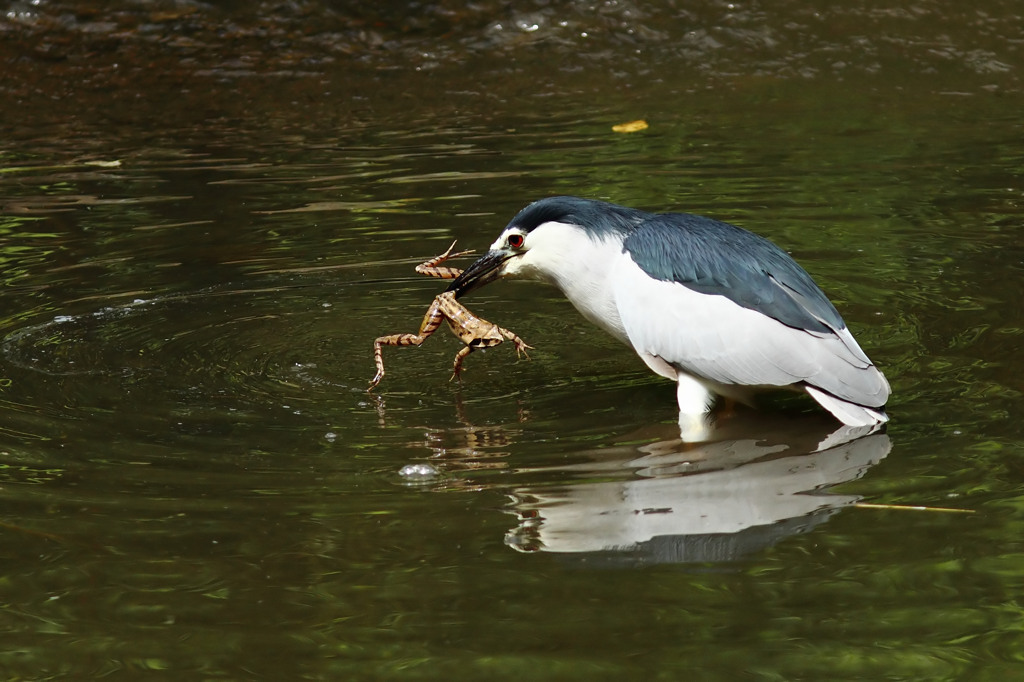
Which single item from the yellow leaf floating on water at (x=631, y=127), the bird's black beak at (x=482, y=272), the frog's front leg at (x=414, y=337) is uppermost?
the bird's black beak at (x=482, y=272)

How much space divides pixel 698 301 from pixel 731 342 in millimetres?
228

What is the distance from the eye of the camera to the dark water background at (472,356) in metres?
3.82

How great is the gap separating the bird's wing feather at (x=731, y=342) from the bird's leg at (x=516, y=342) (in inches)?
20.2

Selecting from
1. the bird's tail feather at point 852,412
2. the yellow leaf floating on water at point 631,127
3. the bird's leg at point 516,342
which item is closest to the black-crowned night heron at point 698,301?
the bird's tail feather at point 852,412

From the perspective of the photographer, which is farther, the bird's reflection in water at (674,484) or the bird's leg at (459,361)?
the bird's leg at (459,361)

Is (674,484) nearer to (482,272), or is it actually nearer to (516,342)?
(516,342)

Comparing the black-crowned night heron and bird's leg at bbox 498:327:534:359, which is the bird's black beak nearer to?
the black-crowned night heron

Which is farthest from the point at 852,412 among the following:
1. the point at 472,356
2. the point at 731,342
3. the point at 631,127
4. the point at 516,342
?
the point at 631,127

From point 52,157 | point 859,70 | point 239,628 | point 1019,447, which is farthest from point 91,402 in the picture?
point 859,70

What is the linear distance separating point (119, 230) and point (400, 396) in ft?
12.1

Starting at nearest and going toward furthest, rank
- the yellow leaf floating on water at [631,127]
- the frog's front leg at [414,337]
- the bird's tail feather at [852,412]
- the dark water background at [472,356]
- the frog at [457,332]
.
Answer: the dark water background at [472,356], the bird's tail feather at [852,412], the frog at [457,332], the frog's front leg at [414,337], the yellow leaf floating on water at [631,127]

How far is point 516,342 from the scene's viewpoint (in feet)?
19.6

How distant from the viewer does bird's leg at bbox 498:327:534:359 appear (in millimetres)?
5768

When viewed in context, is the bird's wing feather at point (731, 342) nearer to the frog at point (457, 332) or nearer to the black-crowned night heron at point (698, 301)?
the black-crowned night heron at point (698, 301)
